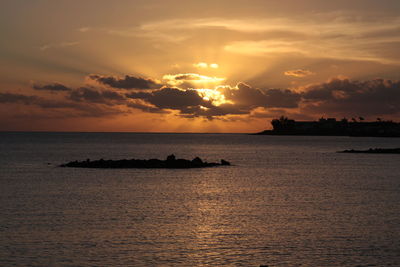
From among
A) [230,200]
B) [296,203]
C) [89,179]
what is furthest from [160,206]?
[89,179]

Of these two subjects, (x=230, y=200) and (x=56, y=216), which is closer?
(x=56, y=216)

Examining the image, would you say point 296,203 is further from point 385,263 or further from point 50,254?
point 50,254

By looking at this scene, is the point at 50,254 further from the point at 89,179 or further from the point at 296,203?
the point at 89,179

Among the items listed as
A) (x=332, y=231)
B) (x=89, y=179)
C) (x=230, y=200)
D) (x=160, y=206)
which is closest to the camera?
(x=332, y=231)

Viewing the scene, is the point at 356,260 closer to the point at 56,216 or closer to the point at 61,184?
the point at 56,216

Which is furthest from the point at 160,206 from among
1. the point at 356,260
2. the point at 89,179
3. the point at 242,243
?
A: the point at 89,179

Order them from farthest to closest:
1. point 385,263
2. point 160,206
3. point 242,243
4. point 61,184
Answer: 1. point 61,184
2. point 160,206
3. point 242,243
4. point 385,263

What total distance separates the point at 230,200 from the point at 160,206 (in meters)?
7.41

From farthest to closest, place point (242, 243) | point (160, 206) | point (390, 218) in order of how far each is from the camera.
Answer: point (160, 206)
point (390, 218)
point (242, 243)

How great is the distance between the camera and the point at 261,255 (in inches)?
973

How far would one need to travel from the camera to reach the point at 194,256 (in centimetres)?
2438

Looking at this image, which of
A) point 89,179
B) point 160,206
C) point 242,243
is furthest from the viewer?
point 89,179

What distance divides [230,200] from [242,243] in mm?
17881

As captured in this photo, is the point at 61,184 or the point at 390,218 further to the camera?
the point at 61,184
